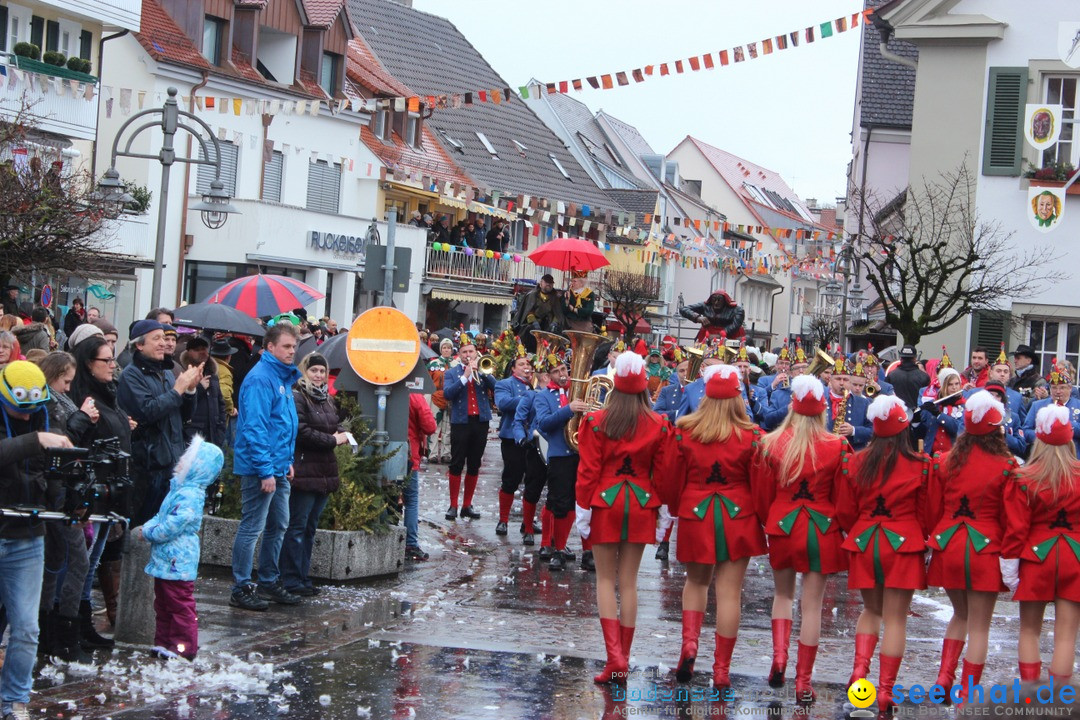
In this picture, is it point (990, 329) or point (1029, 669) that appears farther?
point (990, 329)

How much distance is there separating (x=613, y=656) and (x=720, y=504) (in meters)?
1.04

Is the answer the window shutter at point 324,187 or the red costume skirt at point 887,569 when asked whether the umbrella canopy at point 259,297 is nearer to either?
the red costume skirt at point 887,569

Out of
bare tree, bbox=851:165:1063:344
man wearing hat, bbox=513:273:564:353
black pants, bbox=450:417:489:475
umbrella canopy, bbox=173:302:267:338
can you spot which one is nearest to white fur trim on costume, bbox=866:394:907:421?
black pants, bbox=450:417:489:475

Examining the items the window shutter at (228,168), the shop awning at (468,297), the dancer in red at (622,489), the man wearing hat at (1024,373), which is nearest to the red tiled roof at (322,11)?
the window shutter at (228,168)

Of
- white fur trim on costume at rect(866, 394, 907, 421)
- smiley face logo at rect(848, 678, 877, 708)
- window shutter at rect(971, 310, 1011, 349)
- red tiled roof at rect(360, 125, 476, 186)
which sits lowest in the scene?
smiley face logo at rect(848, 678, 877, 708)

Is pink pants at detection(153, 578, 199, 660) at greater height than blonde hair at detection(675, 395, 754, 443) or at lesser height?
lesser

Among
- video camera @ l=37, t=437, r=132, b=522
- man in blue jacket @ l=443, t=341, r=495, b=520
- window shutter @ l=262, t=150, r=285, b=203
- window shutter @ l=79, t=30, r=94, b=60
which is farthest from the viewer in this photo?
window shutter @ l=262, t=150, r=285, b=203

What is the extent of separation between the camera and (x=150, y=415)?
923cm

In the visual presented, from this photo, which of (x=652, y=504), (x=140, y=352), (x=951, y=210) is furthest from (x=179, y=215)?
(x=652, y=504)

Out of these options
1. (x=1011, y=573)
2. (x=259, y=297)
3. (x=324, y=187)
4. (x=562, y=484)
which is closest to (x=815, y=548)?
(x=1011, y=573)

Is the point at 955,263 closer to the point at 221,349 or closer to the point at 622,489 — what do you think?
the point at 221,349

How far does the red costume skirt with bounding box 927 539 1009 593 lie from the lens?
7.83m

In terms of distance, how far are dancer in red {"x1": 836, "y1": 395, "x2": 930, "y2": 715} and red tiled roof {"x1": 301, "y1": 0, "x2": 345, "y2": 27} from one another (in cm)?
3091

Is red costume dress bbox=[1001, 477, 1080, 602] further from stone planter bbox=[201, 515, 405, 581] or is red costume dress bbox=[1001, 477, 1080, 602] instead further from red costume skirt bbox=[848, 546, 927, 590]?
stone planter bbox=[201, 515, 405, 581]
